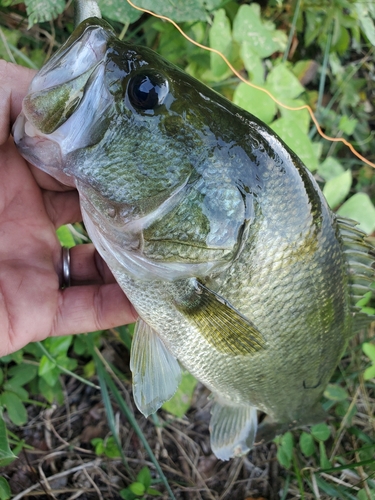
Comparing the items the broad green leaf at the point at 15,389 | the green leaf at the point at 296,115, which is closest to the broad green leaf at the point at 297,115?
the green leaf at the point at 296,115

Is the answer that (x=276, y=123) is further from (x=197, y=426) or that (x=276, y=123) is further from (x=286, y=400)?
(x=197, y=426)

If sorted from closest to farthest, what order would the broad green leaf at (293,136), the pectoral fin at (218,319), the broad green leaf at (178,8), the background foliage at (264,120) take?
the pectoral fin at (218,319), the broad green leaf at (178,8), the background foliage at (264,120), the broad green leaf at (293,136)

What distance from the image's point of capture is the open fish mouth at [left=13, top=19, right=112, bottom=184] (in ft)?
3.05

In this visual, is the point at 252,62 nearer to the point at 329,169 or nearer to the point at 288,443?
the point at 329,169

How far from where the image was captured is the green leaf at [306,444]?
2.02 meters

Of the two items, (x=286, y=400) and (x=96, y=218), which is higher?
(x=96, y=218)

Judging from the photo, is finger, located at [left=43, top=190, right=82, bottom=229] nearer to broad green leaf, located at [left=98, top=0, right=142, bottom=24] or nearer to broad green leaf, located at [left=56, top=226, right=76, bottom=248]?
broad green leaf, located at [left=56, top=226, right=76, bottom=248]

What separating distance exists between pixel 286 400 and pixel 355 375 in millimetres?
855

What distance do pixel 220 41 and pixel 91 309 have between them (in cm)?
141

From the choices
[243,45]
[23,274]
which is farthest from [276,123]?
[23,274]

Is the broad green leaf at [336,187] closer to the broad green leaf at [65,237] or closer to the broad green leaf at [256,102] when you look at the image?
the broad green leaf at [256,102]

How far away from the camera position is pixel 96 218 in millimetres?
1085

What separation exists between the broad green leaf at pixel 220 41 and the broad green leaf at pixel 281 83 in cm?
24

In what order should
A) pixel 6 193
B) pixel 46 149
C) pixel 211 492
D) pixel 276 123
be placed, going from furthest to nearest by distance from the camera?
pixel 211 492 → pixel 276 123 → pixel 6 193 → pixel 46 149
